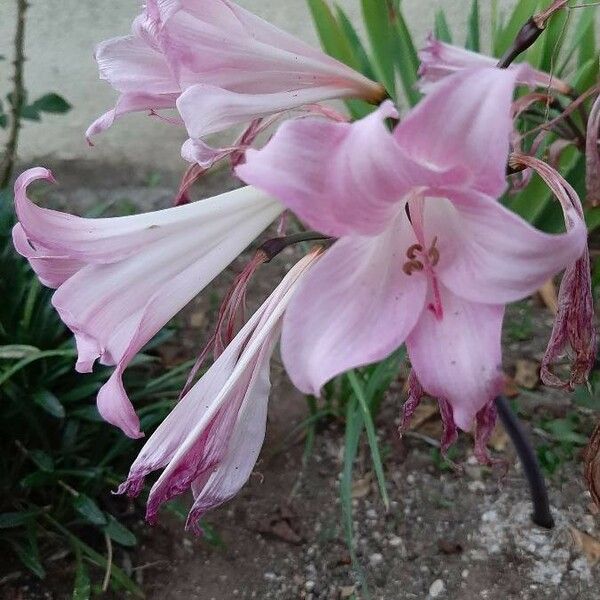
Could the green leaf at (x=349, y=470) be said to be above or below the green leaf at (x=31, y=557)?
above

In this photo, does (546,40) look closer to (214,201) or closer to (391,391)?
(391,391)

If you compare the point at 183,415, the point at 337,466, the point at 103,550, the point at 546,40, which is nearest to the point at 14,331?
the point at 103,550

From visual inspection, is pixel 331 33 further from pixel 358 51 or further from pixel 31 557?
pixel 31 557

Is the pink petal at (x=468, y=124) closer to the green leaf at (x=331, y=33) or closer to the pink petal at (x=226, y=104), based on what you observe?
the pink petal at (x=226, y=104)

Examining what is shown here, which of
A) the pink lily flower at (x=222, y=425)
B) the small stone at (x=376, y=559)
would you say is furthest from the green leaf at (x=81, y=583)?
the pink lily flower at (x=222, y=425)

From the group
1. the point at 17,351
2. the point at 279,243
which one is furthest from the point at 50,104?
the point at 279,243

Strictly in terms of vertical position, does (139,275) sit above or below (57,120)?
above

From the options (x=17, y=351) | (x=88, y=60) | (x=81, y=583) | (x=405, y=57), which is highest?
(x=405, y=57)
